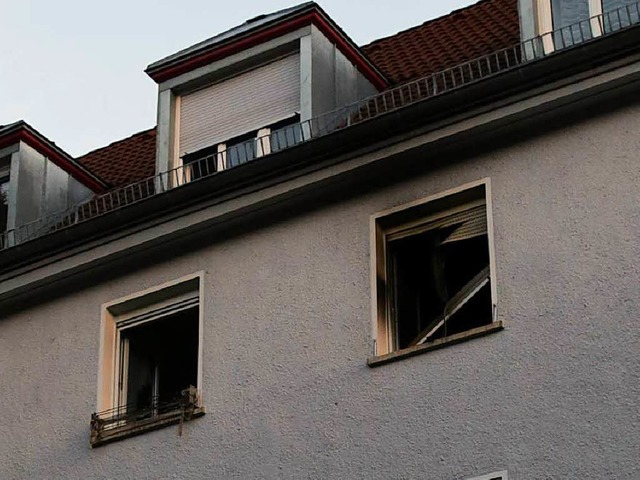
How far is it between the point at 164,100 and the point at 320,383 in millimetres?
4501

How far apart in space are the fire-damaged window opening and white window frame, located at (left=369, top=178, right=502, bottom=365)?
1.97m

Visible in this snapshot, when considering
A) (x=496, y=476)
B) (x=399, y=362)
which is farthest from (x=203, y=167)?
(x=496, y=476)

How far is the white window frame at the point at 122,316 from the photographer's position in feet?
54.3

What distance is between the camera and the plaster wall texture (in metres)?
13.6

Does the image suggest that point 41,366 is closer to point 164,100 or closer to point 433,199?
point 164,100

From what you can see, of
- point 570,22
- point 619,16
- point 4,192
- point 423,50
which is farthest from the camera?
point 423,50

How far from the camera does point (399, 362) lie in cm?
1460

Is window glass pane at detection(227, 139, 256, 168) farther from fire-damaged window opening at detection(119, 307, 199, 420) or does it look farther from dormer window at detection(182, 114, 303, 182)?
fire-damaged window opening at detection(119, 307, 199, 420)

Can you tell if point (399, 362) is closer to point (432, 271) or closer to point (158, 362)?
point (432, 271)

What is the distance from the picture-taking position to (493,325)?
14219 millimetres

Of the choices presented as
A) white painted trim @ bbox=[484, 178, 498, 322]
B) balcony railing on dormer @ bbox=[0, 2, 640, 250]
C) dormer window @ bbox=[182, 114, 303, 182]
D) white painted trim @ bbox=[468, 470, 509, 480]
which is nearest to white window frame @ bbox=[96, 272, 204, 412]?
balcony railing on dormer @ bbox=[0, 2, 640, 250]

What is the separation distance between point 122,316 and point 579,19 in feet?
16.4

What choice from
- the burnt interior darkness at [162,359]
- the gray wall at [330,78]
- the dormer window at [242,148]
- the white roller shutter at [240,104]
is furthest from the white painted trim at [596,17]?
the burnt interior darkness at [162,359]

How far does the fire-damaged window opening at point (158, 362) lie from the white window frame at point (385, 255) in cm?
197
